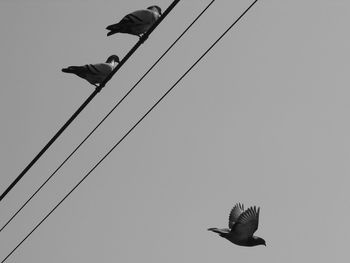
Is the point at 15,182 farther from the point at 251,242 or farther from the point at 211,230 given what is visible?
the point at 251,242

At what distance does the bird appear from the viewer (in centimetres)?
2177

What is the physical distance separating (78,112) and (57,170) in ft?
3.64

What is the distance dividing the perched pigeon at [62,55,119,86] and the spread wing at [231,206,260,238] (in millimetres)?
6482

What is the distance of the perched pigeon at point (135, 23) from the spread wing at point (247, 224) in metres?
7.22

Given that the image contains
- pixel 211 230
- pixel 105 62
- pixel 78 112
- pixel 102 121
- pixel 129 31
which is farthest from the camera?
pixel 211 230

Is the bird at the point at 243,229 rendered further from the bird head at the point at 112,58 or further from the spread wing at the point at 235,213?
the bird head at the point at 112,58

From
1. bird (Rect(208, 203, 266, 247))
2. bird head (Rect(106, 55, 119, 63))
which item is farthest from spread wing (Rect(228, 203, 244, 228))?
bird head (Rect(106, 55, 119, 63))

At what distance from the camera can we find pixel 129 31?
1536cm

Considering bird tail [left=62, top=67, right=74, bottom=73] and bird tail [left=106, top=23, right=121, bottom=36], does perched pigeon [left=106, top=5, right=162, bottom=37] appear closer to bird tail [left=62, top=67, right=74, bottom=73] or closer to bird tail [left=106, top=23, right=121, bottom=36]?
bird tail [left=106, top=23, right=121, bottom=36]

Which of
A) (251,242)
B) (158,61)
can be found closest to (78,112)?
(158,61)

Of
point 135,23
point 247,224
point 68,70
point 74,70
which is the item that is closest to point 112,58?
point 74,70

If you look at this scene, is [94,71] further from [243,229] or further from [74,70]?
[243,229]

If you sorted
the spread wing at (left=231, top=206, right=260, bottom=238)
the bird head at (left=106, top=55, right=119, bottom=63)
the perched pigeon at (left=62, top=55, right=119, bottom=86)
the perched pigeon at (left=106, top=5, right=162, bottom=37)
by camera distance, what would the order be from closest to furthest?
the perched pigeon at (left=106, top=5, right=162, bottom=37) → the perched pigeon at (left=62, top=55, right=119, bottom=86) → the bird head at (left=106, top=55, right=119, bottom=63) → the spread wing at (left=231, top=206, right=260, bottom=238)

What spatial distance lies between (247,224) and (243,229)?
23 cm
